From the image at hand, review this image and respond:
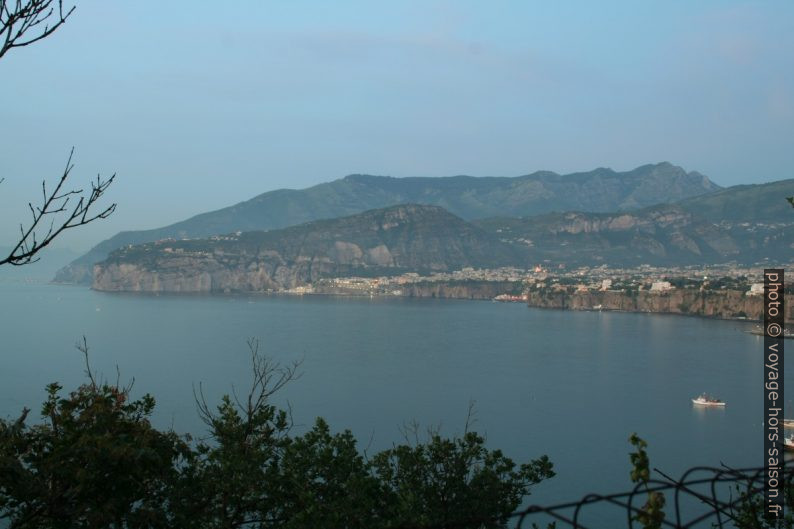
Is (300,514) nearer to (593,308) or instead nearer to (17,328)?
(17,328)

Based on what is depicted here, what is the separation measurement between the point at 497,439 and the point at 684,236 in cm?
8708

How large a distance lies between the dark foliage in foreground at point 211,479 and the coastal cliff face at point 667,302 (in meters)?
33.9

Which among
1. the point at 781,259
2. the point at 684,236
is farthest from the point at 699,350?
the point at 684,236

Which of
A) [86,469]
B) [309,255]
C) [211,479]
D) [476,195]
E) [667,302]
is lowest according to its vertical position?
[667,302]

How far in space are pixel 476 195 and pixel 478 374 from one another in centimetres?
13213

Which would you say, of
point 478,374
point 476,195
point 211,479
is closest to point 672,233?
point 476,195

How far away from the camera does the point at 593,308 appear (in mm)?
49062

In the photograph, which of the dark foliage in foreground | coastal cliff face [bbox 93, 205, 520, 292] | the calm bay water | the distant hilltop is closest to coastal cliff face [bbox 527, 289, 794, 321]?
the calm bay water

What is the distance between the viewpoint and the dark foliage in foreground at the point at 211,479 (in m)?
3.32

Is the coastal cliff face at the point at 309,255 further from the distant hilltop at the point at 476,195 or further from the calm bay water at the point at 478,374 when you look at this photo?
the distant hilltop at the point at 476,195

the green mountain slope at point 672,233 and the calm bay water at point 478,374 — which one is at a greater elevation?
the green mountain slope at point 672,233

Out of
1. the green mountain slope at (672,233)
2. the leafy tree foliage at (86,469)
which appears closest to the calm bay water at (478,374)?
→ the leafy tree foliage at (86,469)

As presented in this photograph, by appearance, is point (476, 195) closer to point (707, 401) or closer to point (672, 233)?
point (672, 233)

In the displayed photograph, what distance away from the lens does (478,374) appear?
20.7m
